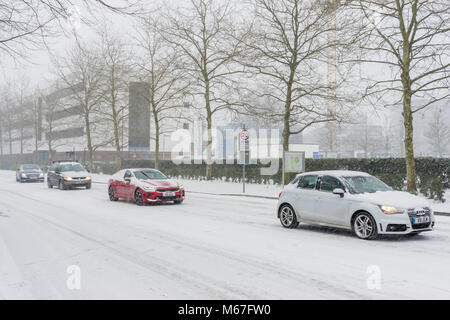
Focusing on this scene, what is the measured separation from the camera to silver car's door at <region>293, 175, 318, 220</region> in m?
10.2

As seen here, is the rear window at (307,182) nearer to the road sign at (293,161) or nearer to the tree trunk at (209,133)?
the road sign at (293,161)

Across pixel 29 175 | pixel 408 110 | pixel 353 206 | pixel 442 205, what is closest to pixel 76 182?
pixel 29 175

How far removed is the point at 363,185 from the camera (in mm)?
9805

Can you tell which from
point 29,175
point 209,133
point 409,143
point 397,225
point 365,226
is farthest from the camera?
point 29,175

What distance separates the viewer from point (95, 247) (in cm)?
823

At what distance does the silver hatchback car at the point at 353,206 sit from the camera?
8656 mm

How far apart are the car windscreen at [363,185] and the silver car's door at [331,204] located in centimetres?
22

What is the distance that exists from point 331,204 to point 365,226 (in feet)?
3.21

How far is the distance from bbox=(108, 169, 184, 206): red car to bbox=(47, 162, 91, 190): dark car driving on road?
820 cm

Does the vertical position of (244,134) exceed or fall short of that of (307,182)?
it exceeds it

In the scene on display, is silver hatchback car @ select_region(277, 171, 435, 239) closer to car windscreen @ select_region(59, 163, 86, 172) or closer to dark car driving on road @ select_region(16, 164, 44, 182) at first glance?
car windscreen @ select_region(59, 163, 86, 172)

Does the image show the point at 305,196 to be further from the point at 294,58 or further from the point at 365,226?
the point at 294,58

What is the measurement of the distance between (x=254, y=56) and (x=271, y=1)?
293cm
